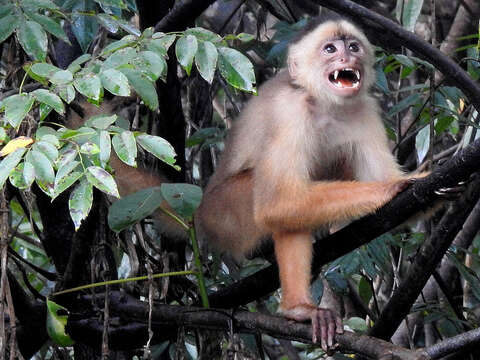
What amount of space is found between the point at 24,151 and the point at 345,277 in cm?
254

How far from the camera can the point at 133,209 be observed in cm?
305

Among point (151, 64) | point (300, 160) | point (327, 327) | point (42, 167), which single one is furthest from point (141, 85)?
point (300, 160)

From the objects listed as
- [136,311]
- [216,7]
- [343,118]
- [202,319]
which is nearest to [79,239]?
[136,311]

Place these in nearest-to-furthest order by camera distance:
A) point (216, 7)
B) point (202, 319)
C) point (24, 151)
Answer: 1. point (24, 151)
2. point (202, 319)
3. point (216, 7)

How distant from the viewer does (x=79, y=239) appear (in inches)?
139

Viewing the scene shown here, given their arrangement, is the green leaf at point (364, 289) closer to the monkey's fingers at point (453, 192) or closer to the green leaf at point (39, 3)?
the monkey's fingers at point (453, 192)

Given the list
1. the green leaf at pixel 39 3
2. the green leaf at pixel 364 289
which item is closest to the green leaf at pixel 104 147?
the green leaf at pixel 39 3

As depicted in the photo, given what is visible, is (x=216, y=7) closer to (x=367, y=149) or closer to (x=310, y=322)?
(x=367, y=149)

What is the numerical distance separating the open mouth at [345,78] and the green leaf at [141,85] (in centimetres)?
156

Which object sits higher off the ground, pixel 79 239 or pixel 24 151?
pixel 24 151

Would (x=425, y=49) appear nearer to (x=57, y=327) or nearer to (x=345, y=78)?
(x=345, y=78)

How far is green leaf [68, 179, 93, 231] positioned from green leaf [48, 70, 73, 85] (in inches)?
14.8

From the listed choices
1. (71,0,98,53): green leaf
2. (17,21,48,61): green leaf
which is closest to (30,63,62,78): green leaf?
(17,21,48,61): green leaf

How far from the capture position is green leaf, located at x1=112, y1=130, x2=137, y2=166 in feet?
7.92
